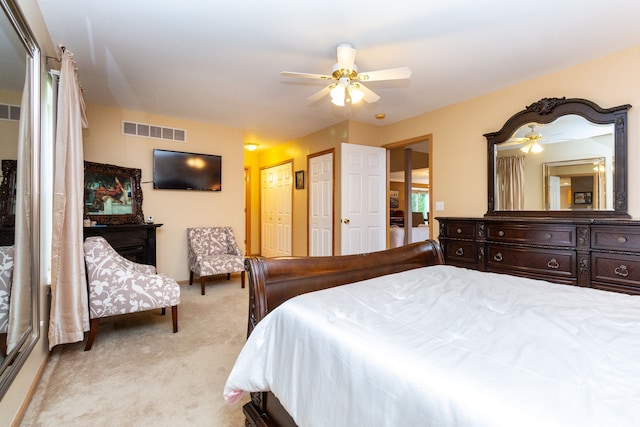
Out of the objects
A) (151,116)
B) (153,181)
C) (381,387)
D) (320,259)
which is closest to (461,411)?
(381,387)

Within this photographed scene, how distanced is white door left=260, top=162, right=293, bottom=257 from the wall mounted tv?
5.26ft

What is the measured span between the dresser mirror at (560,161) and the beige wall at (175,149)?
3.71m

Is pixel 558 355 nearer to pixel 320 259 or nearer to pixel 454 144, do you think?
pixel 320 259

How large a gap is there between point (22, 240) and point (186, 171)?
119 inches

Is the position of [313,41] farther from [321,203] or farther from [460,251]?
[321,203]

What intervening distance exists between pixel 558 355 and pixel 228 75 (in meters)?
3.29

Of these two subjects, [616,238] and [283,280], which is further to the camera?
[616,238]

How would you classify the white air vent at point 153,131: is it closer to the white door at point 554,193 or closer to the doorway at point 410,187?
the doorway at point 410,187

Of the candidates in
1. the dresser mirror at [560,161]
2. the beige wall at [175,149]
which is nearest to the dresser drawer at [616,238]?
the dresser mirror at [560,161]

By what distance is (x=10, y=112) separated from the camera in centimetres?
151

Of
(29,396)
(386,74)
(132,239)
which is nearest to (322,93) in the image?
(386,74)

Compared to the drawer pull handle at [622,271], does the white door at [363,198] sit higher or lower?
higher

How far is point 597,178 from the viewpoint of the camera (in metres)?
2.81

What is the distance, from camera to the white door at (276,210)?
6.11 meters
